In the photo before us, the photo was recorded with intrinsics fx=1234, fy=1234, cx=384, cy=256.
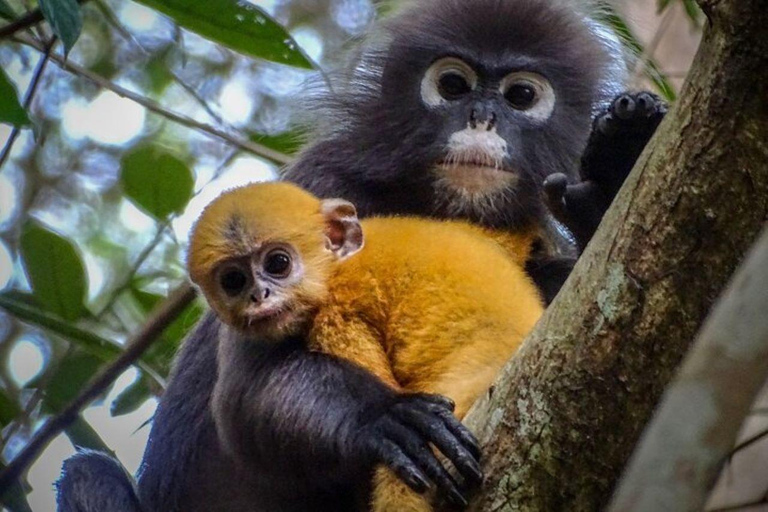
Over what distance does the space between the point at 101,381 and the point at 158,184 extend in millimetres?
1015

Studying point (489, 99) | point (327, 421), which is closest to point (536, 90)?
point (489, 99)

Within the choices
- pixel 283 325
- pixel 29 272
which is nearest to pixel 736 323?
pixel 283 325

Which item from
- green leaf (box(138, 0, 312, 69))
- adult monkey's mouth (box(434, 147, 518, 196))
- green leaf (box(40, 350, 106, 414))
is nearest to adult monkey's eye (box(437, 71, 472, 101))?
adult monkey's mouth (box(434, 147, 518, 196))

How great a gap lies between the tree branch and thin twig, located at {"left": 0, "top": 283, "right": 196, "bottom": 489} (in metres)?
2.86

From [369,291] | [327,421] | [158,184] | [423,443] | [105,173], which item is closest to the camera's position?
A: [423,443]

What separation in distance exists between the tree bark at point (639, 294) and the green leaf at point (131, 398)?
2486 millimetres

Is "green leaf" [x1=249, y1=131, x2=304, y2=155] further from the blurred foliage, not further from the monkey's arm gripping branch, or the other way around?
the monkey's arm gripping branch

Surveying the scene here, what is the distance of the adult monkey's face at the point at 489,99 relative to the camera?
400 cm

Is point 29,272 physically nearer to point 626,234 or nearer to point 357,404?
point 357,404

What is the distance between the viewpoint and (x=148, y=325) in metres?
4.57

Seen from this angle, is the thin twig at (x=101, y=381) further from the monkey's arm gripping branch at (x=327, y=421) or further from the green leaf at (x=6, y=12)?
the green leaf at (x=6, y=12)

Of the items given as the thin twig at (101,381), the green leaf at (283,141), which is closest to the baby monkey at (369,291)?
the thin twig at (101,381)

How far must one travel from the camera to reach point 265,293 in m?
3.34

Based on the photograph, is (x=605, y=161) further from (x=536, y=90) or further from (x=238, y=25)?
(x=238, y=25)
